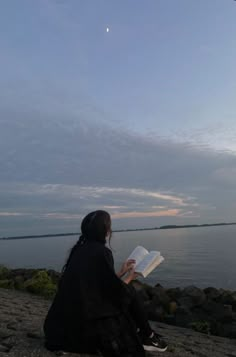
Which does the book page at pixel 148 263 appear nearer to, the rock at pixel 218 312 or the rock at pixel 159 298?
the rock at pixel 218 312

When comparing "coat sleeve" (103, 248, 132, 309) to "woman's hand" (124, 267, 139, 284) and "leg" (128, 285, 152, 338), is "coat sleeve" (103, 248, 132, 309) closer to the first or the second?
"leg" (128, 285, 152, 338)

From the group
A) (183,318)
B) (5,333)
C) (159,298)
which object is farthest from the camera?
(159,298)

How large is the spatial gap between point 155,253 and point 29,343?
185 cm

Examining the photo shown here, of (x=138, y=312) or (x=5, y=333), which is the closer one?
(x=138, y=312)

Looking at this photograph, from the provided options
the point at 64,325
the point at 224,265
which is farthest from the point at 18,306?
the point at 224,265

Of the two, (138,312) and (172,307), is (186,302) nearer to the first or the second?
(172,307)

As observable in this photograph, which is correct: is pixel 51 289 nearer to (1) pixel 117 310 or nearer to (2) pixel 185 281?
(1) pixel 117 310

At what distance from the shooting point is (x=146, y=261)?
4.84 metres

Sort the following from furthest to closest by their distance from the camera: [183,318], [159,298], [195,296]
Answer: [195,296] → [159,298] → [183,318]

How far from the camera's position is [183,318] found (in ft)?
30.4

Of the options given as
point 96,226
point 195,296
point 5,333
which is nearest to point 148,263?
point 96,226

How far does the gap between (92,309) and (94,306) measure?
1.5 inches

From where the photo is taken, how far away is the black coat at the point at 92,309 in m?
4.42

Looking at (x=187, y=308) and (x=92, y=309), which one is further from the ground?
(x=92, y=309)
